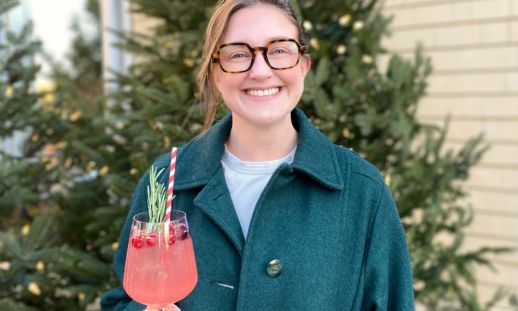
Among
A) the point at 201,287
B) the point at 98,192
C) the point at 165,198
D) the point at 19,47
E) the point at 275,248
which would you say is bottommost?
the point at 98,192

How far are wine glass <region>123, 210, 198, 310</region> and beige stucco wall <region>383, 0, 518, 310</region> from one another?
318cm

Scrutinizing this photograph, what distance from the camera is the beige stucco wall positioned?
13.4ft

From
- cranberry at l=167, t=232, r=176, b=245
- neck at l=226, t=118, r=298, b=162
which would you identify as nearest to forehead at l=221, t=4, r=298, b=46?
neck at l=226, t=118, r=298, b=162

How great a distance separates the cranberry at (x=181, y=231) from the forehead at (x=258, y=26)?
1.80ft

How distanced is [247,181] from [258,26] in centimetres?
47

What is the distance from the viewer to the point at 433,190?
3209mm

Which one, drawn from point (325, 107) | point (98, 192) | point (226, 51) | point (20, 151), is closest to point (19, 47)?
point (20, 151)

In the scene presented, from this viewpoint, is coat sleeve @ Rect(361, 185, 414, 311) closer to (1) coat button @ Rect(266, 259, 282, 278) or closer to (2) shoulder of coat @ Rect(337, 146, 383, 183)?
(2) shoulder of coat @ Rect(337, 146, 383, 183)

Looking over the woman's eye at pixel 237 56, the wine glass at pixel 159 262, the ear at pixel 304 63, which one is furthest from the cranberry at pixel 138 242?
the ear at pixel 304 63

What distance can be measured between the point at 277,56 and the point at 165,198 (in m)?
0.52

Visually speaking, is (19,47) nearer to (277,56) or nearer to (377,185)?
(277,56)

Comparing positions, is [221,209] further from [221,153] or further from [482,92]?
[482,92]

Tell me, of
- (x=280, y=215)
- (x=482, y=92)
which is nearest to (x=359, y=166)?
(x=280, y=215)

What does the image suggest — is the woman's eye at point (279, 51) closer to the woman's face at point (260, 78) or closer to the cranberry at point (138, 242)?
the woman's face at point (260, 78)
